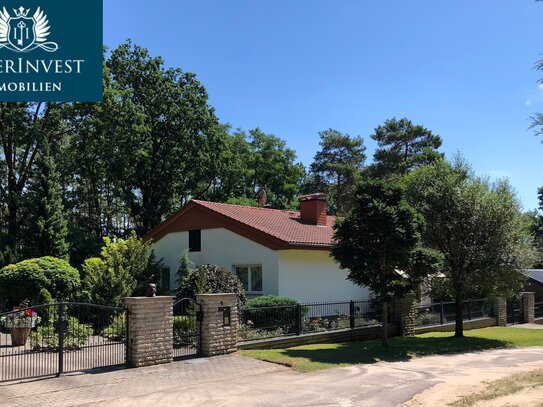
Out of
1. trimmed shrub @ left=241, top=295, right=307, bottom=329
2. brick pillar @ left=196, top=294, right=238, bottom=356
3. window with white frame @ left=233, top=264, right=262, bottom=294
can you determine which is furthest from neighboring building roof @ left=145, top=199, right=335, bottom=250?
brick pillar @ left=196, top=294, right=238, bottom=356

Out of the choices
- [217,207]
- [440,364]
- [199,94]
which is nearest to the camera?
[440,364]

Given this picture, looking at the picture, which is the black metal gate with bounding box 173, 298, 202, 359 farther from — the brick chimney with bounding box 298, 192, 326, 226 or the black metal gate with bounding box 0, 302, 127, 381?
the brick chimney with bounding box 298, 192, 326, 226

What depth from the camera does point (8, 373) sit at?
10.7m

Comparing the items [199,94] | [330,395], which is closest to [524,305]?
[330,395]

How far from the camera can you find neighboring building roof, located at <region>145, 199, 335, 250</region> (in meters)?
20.8

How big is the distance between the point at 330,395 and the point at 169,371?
3696 mm

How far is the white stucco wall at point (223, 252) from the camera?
21.0m

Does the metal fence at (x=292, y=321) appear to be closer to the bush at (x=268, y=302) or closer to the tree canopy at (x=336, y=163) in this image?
the bush at (x=268, y=302)

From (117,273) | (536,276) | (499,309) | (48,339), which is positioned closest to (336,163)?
(536,276)

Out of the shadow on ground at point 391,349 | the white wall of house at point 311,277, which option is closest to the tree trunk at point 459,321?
the shadow on ground at point 391,349

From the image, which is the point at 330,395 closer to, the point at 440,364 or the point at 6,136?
the point at 440,364

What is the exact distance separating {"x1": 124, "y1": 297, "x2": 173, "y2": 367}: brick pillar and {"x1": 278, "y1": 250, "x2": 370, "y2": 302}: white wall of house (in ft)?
29.6

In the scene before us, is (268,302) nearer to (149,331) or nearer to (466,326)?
(149,331)

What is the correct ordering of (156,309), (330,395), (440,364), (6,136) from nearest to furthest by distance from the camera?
(330,395) → (156,309) → (440,364) → (6,136)
